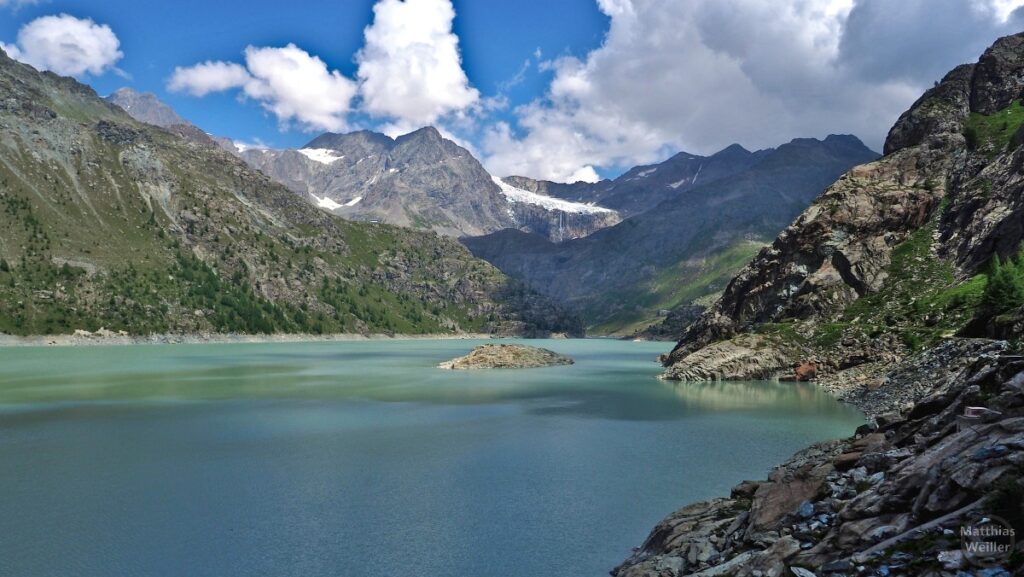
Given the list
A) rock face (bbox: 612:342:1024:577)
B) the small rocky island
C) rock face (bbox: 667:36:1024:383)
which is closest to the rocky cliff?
rock face (bbox: 612:342:1024:577)

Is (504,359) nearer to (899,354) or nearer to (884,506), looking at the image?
(899,354)

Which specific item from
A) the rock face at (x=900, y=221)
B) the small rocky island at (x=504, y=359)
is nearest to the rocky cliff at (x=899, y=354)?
the rock face at (x=900, y=221)

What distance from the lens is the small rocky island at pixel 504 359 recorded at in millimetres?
126088

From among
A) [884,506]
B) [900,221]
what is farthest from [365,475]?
[900,221]

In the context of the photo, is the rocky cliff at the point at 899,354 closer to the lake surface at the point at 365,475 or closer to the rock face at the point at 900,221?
the rock face at the point at 900,221

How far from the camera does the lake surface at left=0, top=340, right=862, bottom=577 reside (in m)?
24.4

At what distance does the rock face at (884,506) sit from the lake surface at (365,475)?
13.5 feet

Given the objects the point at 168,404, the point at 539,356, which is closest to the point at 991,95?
the point at 539,356

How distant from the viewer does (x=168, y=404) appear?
67.2 meters

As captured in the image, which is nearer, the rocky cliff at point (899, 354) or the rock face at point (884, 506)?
the rock face at point (884, 506)

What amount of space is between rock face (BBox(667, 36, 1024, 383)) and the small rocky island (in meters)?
27.5

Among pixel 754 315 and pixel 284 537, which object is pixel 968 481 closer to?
pixel 284 537

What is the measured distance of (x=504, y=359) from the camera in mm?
130250

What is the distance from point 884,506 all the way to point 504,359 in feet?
378
